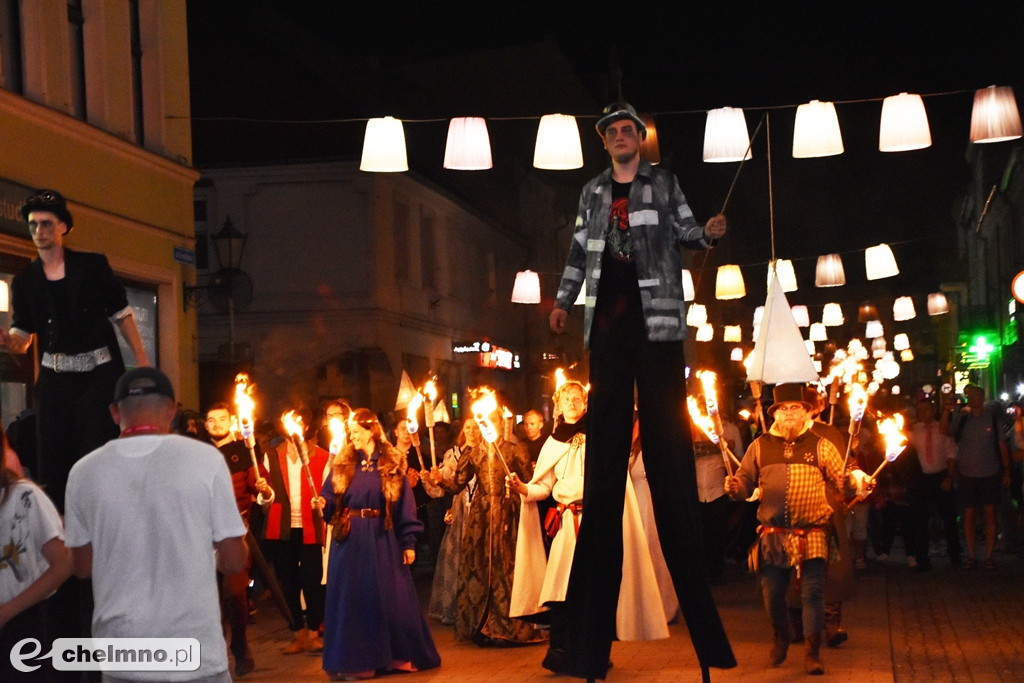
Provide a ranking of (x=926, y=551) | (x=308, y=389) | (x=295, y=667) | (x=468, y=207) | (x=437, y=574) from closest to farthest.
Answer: (x=295, y=667) → (x=437, y=574) → (x=926, y=551) → (x=308, y=389) → (x=468, y=207)

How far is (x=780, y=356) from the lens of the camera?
8.65 meters

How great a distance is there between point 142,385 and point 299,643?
7079mm

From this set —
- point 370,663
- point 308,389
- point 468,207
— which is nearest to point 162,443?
point 370,663

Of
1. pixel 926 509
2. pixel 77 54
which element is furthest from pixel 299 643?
pixel 926 509

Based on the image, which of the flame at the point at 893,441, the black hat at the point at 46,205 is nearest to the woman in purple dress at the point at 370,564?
the flame at the point at 893,441

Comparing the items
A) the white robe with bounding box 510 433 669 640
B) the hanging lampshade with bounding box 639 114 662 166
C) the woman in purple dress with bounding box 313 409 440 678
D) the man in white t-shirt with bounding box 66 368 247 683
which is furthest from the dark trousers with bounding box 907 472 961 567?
the man in white t-shirt with bounding box 66 368 247 683

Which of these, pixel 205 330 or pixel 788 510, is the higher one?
pixel 205 330

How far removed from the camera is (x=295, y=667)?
1075cm

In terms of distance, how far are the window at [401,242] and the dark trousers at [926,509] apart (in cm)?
1687

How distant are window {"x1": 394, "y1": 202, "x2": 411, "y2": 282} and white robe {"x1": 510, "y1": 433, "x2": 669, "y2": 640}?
20.8 meters

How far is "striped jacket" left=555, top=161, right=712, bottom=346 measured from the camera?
678 cm

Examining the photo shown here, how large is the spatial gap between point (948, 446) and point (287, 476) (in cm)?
885

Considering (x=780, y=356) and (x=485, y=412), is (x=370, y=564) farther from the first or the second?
(x=780, y=356)

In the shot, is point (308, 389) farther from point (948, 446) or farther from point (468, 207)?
point (948, 446)
